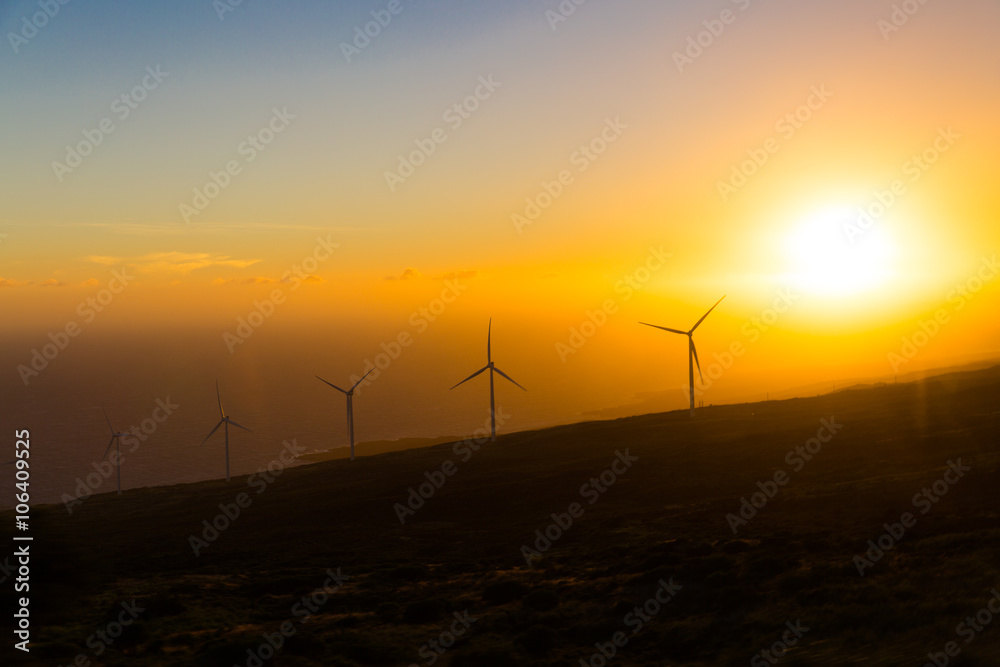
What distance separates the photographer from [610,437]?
340ft

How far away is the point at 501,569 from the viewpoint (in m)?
48.1

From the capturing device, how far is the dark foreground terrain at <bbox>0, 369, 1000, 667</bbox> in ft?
107

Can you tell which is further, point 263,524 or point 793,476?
point 263,524

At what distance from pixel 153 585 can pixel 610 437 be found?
6931 centimetres

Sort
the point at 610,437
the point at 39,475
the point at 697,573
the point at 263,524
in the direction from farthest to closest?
the point at 39,475, the point at 610,437, the point at 263,524, the point at 697,573

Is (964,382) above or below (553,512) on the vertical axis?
above

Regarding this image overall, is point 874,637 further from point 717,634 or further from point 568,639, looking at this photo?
point 568,639

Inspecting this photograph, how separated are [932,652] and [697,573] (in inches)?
575

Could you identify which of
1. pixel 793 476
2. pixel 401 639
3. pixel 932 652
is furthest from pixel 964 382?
pixel 401 639

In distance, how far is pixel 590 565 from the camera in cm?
4656

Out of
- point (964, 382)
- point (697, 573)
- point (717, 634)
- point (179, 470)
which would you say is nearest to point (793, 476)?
point (697, 573)

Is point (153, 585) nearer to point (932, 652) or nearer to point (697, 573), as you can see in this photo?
point (697, 573)

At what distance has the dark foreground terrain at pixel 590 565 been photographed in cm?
3266

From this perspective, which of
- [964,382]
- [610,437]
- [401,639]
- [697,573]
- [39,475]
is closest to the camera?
[401,639]
